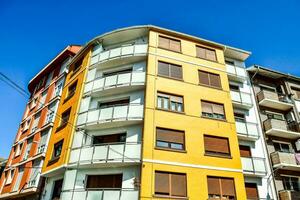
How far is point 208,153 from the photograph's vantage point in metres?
15.0

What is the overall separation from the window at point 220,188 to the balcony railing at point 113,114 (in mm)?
5541

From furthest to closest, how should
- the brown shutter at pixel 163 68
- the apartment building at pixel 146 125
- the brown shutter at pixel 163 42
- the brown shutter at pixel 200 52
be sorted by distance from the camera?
the brown shutter at pixel 200 52 < the brown shutter at pixel 163 42 < the brown shutter at pixel 163 68 < the apartment building at pixel 146 125

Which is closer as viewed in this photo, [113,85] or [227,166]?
[227,166]

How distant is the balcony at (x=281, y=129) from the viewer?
711 inches

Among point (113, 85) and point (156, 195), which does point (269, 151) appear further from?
point (113, 85)

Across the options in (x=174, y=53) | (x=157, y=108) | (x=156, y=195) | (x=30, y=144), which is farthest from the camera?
(x=30, y=144)

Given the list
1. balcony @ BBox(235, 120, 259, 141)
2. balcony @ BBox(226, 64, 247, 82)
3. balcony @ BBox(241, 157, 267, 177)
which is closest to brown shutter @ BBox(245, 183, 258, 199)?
balcony @ BBox(241, 157, 267, 177)

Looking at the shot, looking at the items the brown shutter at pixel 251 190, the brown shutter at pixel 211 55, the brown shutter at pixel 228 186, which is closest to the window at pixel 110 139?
the brown shutter at pixel 228 186

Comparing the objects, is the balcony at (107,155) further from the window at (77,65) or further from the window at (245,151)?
the window at (77,65)

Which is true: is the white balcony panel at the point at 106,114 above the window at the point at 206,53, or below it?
below

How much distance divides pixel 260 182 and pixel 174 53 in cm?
1077

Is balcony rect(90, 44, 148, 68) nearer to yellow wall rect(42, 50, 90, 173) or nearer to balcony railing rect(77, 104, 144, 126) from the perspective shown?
yellow wall rect(42, 50, 90, 173)

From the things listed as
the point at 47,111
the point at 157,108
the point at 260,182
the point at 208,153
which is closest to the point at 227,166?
the point at 208,153

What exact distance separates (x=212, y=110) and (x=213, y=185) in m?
5.14
